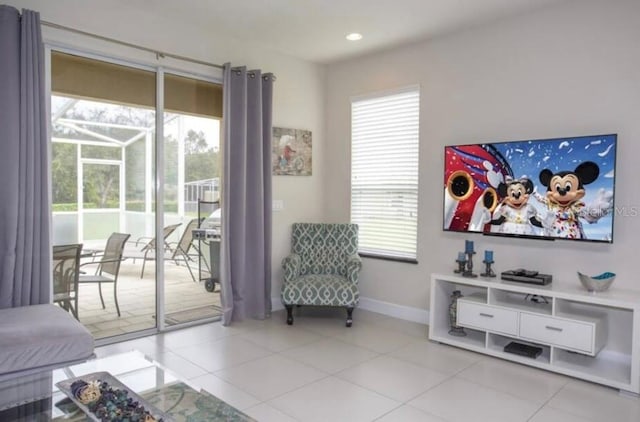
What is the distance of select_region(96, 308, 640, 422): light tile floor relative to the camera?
8.74 feet

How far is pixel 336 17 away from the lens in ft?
12.6

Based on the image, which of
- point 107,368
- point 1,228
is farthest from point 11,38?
point 107,368

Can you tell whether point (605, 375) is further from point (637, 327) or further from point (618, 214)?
point (618, 214)

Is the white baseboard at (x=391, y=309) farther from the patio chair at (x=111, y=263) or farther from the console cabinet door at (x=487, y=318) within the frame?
the patio chair at (x=111, y=263)

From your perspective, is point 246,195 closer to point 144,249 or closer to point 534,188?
point 144,249

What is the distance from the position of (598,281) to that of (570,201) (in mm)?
609

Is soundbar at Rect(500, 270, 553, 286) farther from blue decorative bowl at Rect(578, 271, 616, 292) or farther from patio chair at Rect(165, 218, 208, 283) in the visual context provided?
patio chair at Rect(165, 218, 208, 283)

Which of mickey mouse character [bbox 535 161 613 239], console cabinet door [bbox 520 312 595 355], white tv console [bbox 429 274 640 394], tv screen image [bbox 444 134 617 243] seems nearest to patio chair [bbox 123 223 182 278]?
white tv console [bbox 429 274 640 394]

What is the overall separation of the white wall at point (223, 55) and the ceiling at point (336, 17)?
0.12 m

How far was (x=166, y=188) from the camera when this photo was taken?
13.4 feet

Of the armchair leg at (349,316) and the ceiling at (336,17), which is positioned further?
the armchair leg at (349,316)

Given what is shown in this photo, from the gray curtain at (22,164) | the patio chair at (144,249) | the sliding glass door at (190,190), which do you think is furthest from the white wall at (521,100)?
the gray curtain at (22,164)

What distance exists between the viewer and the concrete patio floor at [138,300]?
12.4 ft

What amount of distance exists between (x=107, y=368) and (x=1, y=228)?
1.40 metres
